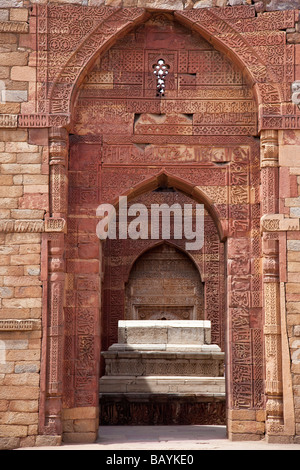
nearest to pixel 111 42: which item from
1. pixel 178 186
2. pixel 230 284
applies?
pixel 178 186

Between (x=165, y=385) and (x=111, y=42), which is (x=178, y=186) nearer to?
(x=111, y=42)

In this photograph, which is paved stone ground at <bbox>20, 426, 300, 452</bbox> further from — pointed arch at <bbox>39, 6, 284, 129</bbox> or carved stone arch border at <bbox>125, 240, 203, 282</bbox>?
carved stone arch border at <bbox>125, 240, 203, 282</bbox>

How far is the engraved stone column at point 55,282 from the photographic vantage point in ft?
24.4

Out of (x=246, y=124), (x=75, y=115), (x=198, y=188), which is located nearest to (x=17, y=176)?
(x=75, y=115)

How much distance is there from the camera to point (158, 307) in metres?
14.3

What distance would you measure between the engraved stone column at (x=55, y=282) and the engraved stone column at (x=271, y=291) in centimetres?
233

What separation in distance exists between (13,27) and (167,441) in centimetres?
523

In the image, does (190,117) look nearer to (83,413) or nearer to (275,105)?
(275,105)

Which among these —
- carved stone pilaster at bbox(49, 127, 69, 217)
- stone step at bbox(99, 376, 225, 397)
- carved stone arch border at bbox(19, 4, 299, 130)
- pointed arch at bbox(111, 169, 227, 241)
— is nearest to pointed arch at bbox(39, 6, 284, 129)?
carved stone arch border at bbox(19, 4, 299, 130)

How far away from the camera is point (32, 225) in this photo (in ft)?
25.3

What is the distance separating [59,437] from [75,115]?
3777 millimetres

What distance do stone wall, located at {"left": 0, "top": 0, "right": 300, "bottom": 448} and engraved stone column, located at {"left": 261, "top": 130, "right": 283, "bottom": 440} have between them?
0.30ft

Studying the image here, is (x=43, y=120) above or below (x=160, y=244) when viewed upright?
above

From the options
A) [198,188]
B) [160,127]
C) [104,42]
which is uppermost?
[104,42]
